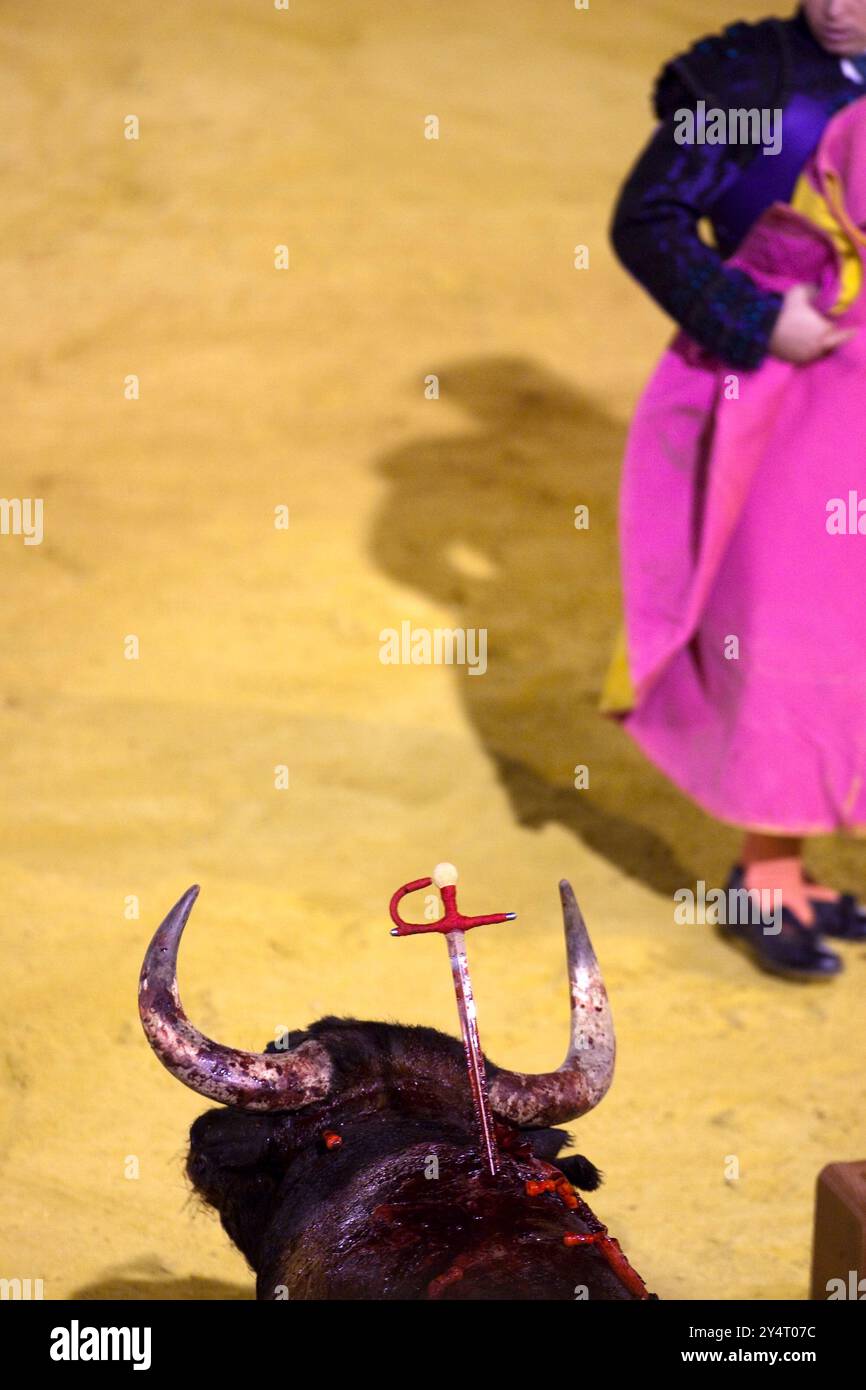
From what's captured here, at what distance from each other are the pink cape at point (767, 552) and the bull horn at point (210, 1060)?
195 cm

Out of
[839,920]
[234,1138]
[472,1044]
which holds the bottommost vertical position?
[839,920]

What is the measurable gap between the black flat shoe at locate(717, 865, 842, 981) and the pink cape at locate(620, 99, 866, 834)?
1.14 feet

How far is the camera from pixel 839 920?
4512 millimetres

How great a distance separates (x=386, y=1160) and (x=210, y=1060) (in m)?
0.25

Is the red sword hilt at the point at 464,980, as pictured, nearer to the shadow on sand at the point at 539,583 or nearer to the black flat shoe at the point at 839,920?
the black flat shoe at the point at 839,920

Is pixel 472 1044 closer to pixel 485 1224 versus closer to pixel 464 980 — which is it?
pixel 464 980

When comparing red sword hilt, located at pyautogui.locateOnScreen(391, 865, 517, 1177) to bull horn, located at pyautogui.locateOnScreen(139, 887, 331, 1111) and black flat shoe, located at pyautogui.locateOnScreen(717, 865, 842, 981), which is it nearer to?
bull horn, located at pyautogui.locateOnScreen(139, 887, 331, 1111)

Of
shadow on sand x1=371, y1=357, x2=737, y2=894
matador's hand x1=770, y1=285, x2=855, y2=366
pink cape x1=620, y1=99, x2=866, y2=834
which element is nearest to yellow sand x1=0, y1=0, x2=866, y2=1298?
shadow on sand x1=371, y1=357, x2=737, y2=894

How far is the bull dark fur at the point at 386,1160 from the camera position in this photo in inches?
81.4

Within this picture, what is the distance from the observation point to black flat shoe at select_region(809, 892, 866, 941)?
4.50 metres

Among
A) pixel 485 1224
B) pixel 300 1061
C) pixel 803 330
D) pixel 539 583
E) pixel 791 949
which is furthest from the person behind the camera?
pixel 539 583

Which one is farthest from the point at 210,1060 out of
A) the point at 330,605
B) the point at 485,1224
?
the point at 330,605

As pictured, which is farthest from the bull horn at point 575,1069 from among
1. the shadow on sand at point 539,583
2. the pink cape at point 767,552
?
the shadow on sand at point 539,583

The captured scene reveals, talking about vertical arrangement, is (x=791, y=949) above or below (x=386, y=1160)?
below
